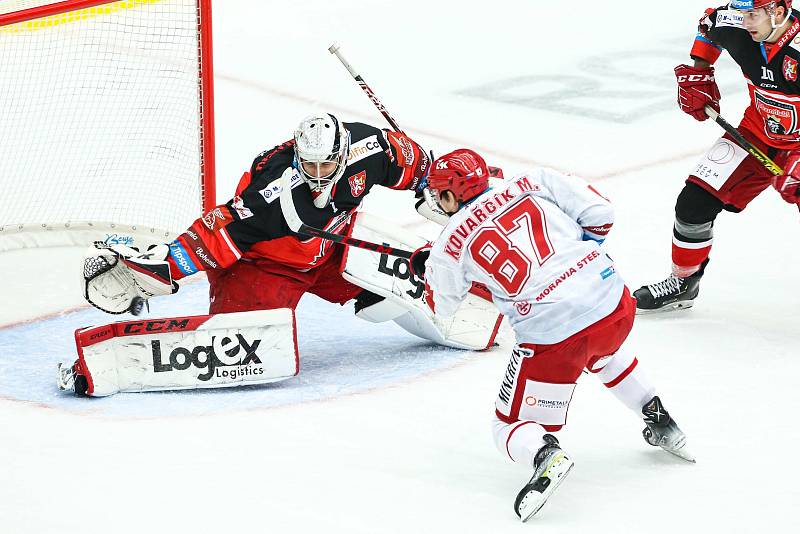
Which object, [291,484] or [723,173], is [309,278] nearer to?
[291,484]

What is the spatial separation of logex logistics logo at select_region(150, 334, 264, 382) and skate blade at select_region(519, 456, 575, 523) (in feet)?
4.04

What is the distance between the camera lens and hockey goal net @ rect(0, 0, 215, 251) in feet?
17.3

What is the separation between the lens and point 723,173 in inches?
173

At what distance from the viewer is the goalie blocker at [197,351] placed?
13.0 feet

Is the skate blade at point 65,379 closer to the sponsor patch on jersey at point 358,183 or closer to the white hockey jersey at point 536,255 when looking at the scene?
the sponsor patch on jersey at point 358,183

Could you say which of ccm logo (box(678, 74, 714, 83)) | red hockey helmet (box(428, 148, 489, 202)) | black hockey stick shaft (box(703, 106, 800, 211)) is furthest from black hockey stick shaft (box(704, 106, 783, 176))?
red hockey helmet (box(428, 148, 489, 202))

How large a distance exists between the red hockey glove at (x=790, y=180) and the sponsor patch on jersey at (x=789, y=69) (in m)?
0.26

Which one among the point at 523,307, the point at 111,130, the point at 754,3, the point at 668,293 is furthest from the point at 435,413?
the point at 111,130

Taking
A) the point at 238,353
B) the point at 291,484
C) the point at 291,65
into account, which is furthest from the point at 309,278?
the point at 291,65

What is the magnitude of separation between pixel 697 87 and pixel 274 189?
1576mm

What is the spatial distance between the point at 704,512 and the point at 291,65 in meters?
5.30

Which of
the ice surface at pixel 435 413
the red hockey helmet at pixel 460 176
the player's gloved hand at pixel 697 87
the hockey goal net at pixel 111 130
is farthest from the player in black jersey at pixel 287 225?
the hockey goal net at pixel 111 130

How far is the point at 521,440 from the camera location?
122 inches

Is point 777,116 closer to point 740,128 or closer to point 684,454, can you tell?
point 740,128
